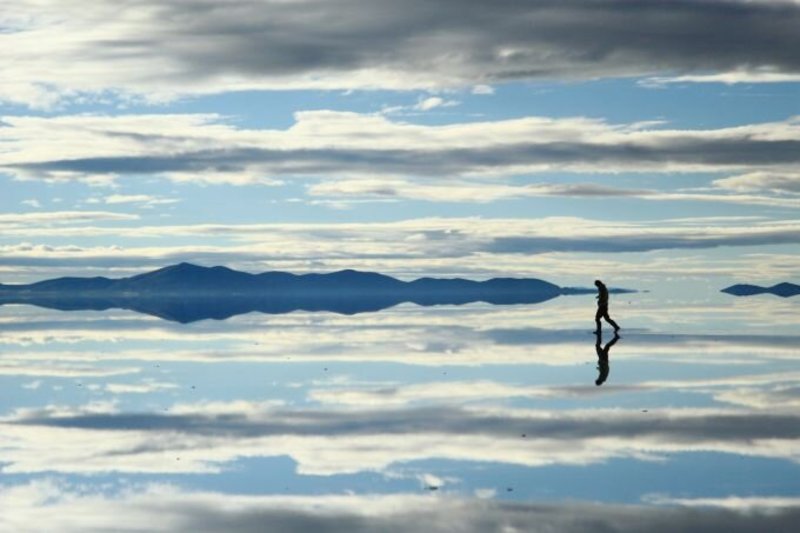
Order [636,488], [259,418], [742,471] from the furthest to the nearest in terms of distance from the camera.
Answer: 1. [259,418]
2. [742,471]
3. [636,488]

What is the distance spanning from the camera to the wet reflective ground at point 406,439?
51.8 feet

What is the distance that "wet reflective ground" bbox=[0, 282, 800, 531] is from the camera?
15797 mm

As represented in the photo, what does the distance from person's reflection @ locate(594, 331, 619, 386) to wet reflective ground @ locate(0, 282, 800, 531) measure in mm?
197

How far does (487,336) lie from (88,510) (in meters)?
36.3

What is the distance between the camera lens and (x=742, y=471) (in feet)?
60.1

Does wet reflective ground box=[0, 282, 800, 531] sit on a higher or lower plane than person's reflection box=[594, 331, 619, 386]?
lower

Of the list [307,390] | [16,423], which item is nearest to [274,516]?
[16,423]

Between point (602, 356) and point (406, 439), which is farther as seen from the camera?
point (602, 356)

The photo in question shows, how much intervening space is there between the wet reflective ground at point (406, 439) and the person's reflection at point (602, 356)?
197 mm

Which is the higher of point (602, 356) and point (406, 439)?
point (602, 356)

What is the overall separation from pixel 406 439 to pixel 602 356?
60.9 ft

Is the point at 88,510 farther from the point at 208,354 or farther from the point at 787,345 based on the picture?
the point at 787,345

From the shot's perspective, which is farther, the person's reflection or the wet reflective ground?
the person's reflection

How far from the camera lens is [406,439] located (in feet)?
72.3
